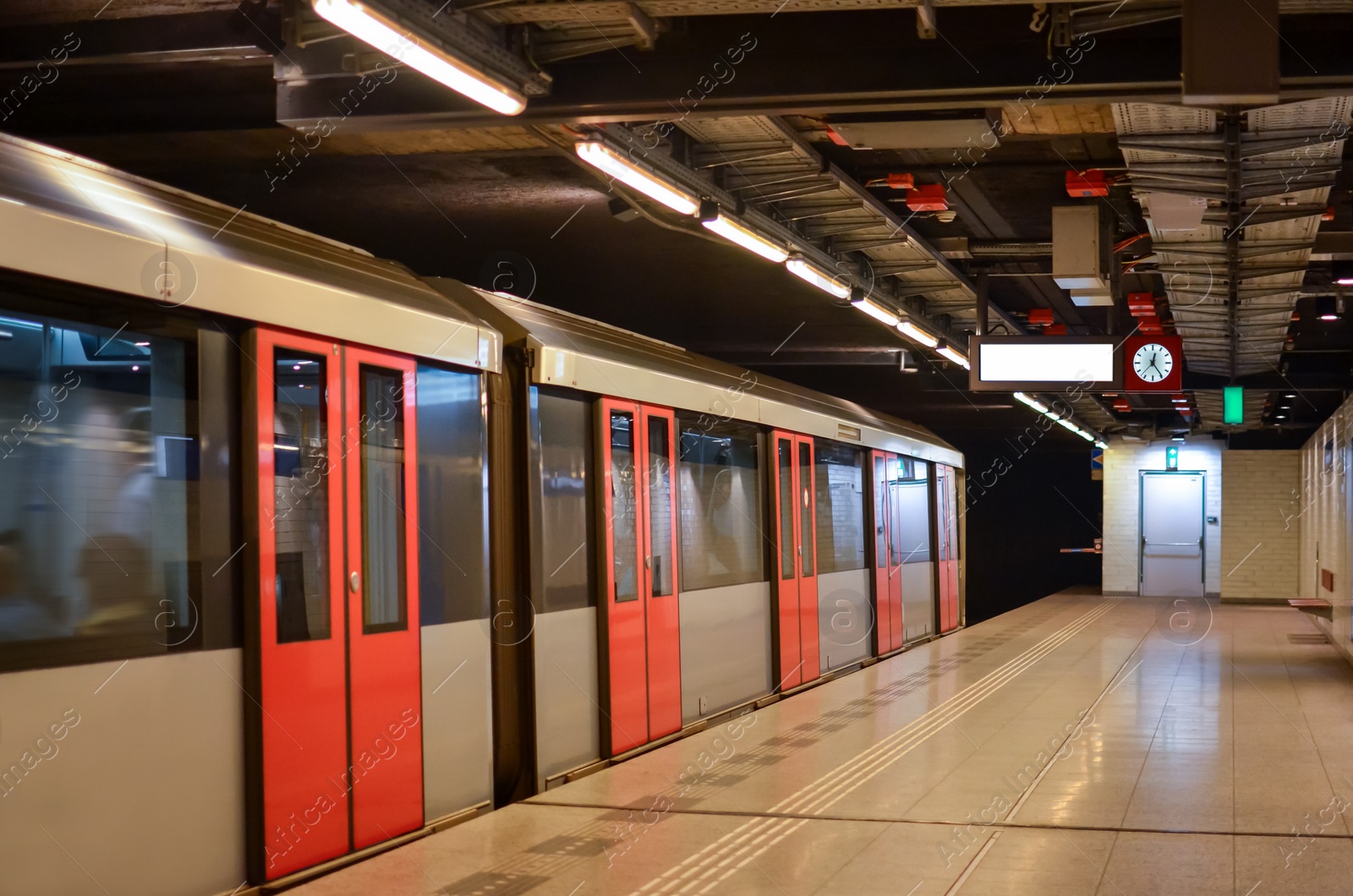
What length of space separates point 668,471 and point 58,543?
15.5 feet

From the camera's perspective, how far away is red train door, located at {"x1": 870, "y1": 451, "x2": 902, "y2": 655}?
13547 mm

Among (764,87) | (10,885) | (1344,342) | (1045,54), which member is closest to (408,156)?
(764,87)

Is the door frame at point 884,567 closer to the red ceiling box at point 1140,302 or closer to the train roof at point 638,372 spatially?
the train roof at point 638,372

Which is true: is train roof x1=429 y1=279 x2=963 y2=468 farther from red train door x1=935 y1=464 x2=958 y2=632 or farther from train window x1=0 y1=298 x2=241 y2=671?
red train door x1=935 y1=464 x2=958 y2=632

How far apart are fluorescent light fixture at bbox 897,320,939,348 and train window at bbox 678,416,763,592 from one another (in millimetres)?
1772

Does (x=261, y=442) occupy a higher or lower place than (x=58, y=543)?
higher

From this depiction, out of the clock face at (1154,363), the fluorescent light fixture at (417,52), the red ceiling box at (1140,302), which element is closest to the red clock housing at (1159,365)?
the clock face at (1154,363)

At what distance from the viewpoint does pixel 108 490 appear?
12.6 feet

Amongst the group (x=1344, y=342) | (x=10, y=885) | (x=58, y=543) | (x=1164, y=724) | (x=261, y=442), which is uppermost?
(x=1344, y=342)

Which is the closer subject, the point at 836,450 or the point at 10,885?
the point at 10,885

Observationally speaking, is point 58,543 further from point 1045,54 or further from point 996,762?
point 996,762

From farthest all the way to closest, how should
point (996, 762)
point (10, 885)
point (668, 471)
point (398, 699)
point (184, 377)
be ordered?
1. point (668, 471)
2. point (996, 762)
3. point (398, 699)
4. point (184, 377)
5. point (10, 885)

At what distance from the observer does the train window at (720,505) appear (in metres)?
8.37

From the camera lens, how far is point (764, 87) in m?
4.75
